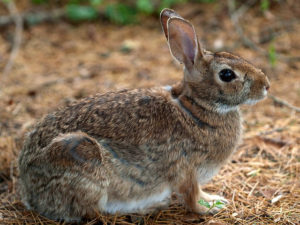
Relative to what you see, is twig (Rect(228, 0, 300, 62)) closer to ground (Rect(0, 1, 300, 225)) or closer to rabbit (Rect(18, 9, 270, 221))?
ground (Rect(0, 1, 300, 225))

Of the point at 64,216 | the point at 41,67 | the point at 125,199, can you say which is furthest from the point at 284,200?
the point at 41,67

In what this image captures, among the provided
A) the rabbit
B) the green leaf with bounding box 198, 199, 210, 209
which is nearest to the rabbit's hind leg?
the rabbit

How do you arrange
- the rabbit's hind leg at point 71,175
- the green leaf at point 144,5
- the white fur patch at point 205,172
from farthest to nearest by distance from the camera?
the green leaf at point 144,5 → the white fur patch at point 205,172 → the rabbit's hind leg at point 71,175

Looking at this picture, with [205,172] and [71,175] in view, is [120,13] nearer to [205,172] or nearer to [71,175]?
[205,172]

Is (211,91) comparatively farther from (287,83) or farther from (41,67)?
(41,67)

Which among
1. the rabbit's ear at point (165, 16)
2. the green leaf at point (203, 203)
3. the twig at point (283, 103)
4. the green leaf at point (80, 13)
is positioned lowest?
the green leaf at point (203, 203)

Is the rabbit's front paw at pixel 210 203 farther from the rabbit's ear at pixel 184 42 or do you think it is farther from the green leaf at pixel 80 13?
the green leaf at pixel 80 13

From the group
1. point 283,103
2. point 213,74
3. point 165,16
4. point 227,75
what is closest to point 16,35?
point 165,16

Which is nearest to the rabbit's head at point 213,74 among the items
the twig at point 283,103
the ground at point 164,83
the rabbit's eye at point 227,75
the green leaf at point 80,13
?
the rabbit's eye at point 227,75
